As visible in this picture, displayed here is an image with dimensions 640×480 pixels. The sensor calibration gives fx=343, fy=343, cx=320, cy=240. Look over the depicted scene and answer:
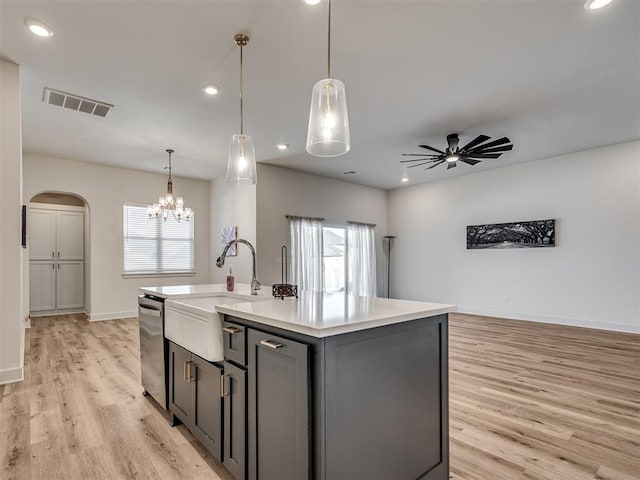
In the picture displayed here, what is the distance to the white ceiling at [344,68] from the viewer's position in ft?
8.18

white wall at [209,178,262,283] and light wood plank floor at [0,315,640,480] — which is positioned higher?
white wall at [209,178,262,283]

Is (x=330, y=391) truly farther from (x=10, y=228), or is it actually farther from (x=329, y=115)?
(x=10, y=228)

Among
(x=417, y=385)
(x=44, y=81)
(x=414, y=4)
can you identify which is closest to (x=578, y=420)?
(x=417, y=385)

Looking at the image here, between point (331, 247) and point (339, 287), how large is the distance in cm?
93

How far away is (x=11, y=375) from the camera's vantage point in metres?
3.19

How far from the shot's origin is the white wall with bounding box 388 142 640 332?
17.6 ft

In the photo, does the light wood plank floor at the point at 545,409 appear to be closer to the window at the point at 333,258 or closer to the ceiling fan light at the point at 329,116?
the ceiling fan light at the point at 329,116

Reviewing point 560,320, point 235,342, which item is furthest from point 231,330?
point 560,320

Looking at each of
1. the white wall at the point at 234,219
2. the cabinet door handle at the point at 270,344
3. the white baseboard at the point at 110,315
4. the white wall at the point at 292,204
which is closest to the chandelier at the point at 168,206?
the white wall at the point at 234,219

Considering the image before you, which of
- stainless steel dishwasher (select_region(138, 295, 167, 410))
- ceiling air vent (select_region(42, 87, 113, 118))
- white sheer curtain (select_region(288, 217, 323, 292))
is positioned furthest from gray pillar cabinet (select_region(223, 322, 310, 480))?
white sheer curtain (select_region(288, 217, 323, 292))

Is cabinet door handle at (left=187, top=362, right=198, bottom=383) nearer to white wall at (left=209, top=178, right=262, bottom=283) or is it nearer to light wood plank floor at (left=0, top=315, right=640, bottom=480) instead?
light wood plank floor at (left=0, top=315, right=640, bottom=480)

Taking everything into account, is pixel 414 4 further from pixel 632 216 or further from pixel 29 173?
pixel 29 173

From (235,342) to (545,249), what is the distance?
6.33 m

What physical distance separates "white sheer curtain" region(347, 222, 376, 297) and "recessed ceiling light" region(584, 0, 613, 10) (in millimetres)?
5788
